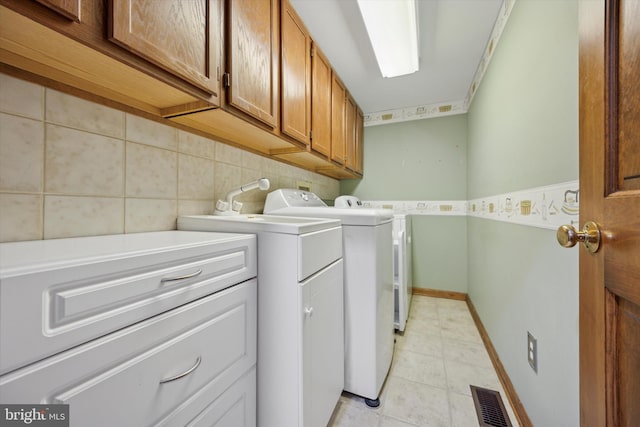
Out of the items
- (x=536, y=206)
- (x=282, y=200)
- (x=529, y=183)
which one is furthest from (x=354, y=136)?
(x=536, y=206)

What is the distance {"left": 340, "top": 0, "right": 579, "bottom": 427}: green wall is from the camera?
82cm

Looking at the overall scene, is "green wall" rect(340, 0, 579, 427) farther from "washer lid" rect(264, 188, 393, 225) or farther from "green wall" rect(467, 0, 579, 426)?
"washer lid" rect(264, 188, 393, 225)

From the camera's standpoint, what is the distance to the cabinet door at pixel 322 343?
0.90 m

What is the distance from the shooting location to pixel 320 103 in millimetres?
1861

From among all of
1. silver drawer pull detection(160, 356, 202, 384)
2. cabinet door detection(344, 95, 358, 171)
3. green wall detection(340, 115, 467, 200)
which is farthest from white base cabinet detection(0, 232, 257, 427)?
green wall detection(340, 115, 467, 200)

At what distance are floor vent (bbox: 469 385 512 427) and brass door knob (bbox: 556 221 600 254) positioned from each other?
115 cm

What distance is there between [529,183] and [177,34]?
1.56 m

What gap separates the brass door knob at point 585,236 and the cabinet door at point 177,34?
114 cm

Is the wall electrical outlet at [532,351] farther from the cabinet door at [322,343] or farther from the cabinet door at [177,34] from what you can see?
the cabinet door at [177,34]

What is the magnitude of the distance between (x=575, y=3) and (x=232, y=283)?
144 cm

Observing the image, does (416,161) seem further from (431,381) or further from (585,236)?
(585,236)

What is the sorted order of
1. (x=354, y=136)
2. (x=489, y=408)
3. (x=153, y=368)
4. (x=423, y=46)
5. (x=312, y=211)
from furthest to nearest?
1. (x=354, y=136)
2. (x=423, y=46)
3. (x=312, y=211)
4. (x=489, y=408)
5. (x=153, y=368)

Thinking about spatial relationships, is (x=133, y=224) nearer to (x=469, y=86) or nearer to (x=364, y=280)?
(x=364, y=280)

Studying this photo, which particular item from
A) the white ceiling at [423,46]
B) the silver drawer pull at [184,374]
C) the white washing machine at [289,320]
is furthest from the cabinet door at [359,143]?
the silver drawer pull at [184,374]
